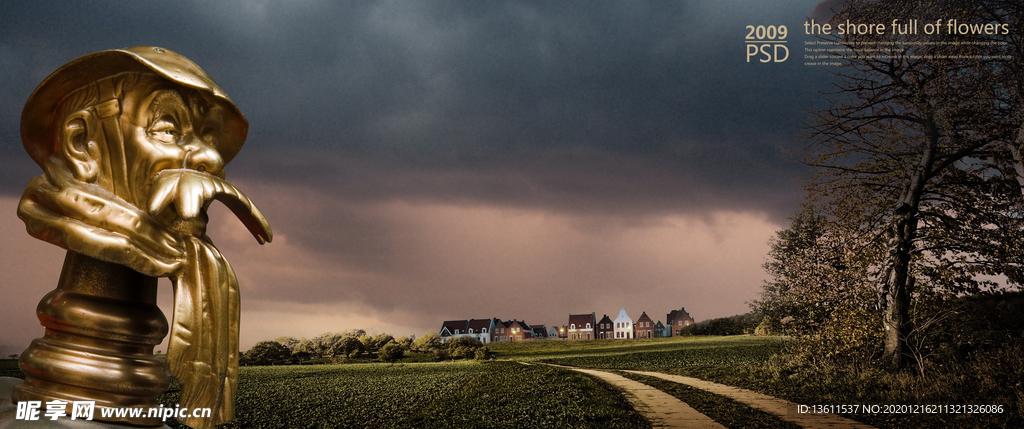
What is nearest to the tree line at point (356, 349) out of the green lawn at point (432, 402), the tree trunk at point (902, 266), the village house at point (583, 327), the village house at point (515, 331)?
the green lawn at point (432, 402)

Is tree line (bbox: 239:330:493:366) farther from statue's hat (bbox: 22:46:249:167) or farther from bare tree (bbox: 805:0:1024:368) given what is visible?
statue's hat (bbox: 22:46:249:167)

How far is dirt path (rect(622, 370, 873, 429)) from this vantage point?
10102 mm

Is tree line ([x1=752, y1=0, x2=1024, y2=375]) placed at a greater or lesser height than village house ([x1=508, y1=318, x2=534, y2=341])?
greater

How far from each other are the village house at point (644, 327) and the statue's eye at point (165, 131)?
248 feet

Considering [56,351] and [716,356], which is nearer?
[56,351]

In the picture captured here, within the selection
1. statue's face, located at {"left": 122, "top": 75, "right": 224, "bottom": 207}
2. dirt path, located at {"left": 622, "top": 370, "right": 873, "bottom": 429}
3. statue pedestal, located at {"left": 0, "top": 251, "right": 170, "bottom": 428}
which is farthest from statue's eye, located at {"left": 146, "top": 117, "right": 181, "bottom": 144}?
dirt path, located at {"left": 622, "top": 370, "right": 873, "bottom": 429}

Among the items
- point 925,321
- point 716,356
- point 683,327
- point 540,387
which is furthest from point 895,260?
point 683,327

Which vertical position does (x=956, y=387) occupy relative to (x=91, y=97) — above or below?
below

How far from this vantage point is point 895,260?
13984mm

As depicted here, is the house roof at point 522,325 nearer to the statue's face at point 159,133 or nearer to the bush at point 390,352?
the bush at point 390,352

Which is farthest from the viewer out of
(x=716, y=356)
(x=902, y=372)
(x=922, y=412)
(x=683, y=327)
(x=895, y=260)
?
(x=683, y=327)

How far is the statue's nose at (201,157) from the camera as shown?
39.7 inches

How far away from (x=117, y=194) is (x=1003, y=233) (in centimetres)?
1752

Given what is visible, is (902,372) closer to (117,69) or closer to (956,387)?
(956,387)
